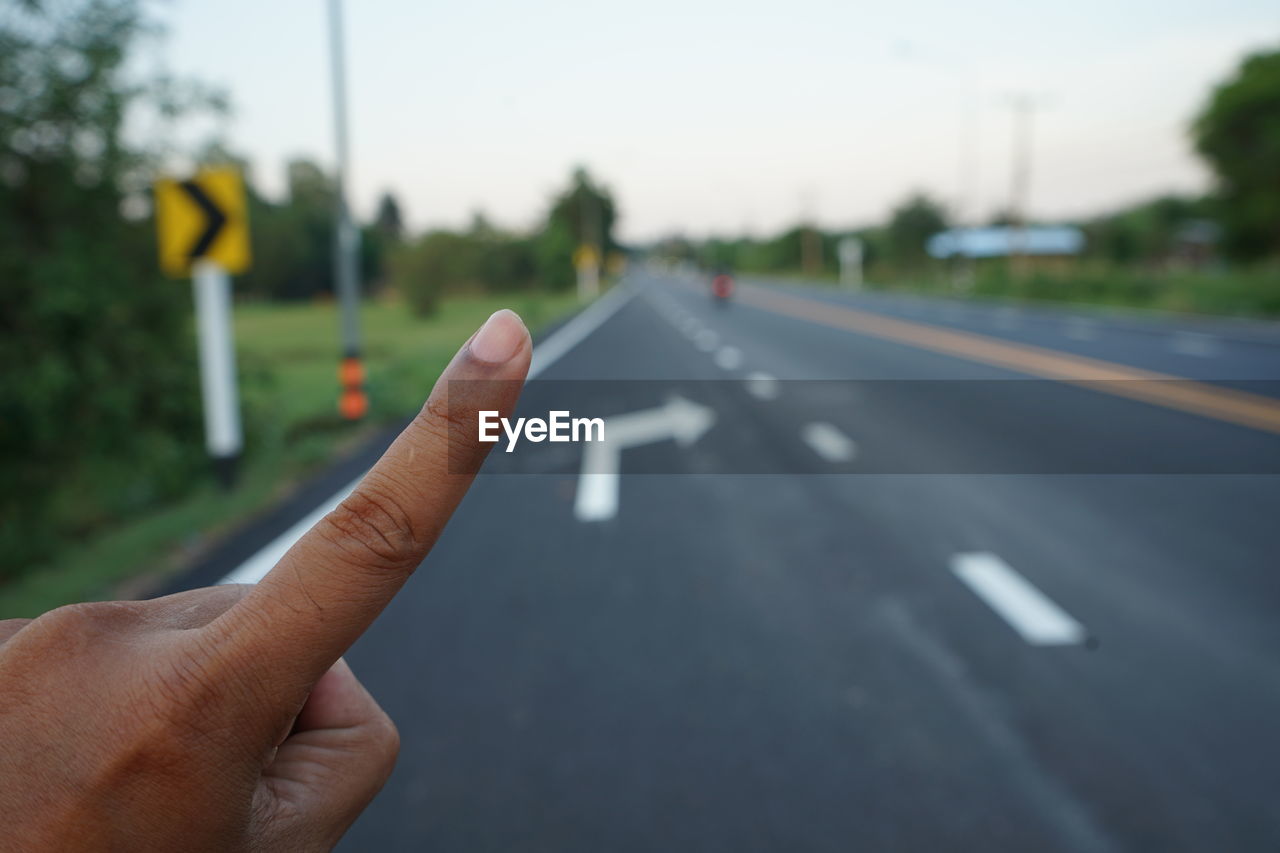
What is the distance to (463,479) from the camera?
2.76 ft

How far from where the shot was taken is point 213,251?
8.00m

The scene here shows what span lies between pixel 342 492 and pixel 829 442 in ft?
17.1

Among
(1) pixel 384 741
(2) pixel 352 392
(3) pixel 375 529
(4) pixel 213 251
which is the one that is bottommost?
(2) pixel 352 392

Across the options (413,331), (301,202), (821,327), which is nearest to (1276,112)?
(821,327)

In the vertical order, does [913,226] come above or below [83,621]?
above

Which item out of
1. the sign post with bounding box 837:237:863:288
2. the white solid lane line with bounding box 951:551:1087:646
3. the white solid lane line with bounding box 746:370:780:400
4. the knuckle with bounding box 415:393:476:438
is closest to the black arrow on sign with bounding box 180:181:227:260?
the white solid lane line with bounding box 951:551:1087:646

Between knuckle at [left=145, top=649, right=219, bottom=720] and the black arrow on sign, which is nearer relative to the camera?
knuckle at [left=145, top=649, right=219, bottom=720]

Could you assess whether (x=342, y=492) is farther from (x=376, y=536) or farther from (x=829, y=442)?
(x=376, y=536)

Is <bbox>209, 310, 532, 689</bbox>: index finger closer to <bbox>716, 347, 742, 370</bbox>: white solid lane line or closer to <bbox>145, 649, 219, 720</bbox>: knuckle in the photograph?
<bbox>145, 649, 219, 720</bbox>: knuckle

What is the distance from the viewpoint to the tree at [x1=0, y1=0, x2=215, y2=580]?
28.0 feet

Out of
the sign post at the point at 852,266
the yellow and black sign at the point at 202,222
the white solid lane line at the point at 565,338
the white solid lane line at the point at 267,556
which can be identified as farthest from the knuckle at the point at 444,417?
the sign post at the point at 852,266

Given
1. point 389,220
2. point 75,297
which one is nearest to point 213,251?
point 75,297

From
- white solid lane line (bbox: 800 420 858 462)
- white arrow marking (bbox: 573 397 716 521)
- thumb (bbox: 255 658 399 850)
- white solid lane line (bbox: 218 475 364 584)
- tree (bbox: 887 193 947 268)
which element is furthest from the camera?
tree (bbox: 887 193 947 268)

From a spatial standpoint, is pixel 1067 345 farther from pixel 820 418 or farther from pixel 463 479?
pixel 463 479
